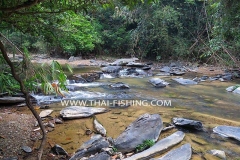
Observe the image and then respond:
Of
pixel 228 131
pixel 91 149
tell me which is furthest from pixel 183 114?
pixel 91 149

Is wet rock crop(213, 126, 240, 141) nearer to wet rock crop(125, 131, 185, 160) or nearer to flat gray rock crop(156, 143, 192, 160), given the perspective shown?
wet rock crop(125, 131, 185, 160)

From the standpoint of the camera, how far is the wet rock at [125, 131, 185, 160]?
3.00 metres

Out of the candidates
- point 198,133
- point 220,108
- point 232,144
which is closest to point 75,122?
point 198,133

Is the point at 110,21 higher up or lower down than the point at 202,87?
higher up

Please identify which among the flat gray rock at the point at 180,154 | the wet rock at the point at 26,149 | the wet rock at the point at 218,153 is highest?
the flat gray rock at the point at 180,154

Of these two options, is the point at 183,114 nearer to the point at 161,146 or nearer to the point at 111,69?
the point at 161,146

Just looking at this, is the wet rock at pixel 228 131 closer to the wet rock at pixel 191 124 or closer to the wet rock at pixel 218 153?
the wet rock at pixel 191 124

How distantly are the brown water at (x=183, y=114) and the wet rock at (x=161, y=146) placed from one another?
12 centimetres

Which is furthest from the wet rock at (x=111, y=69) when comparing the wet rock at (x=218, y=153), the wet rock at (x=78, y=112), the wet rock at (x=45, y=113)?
the wet rock at (x=218, y=153)

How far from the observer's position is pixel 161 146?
10.7 ft

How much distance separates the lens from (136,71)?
11.3m

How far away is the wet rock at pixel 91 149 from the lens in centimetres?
306

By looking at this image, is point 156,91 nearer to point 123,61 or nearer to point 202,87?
point 202,87

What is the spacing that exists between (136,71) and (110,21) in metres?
8.71
